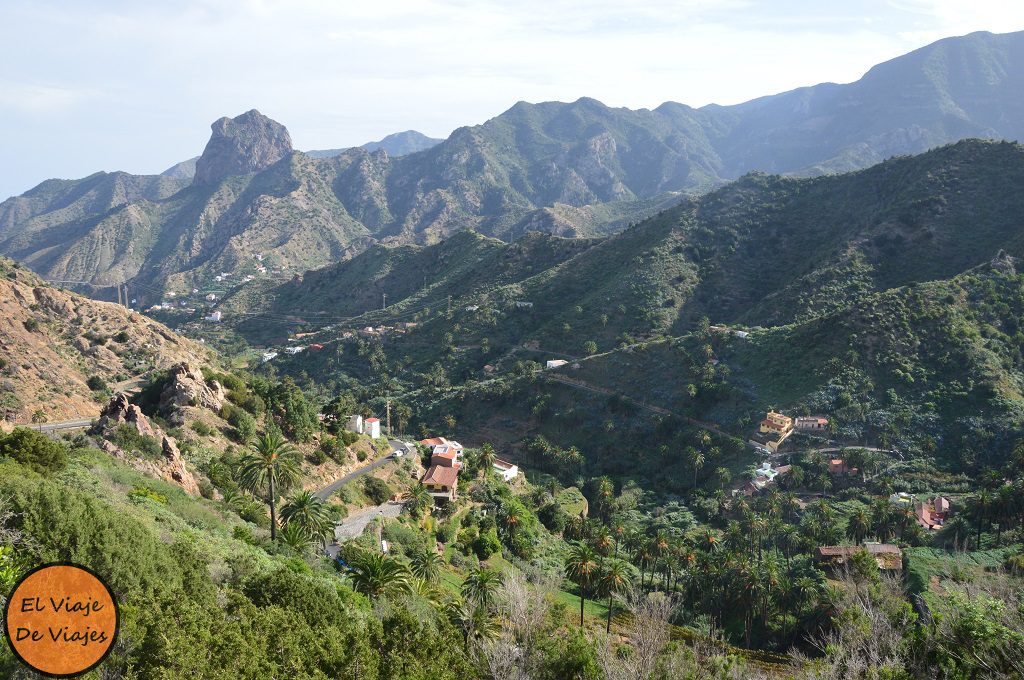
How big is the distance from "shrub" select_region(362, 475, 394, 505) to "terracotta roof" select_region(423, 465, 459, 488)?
11.3 ft

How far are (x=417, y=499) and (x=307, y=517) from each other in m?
13.0

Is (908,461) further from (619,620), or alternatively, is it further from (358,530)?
(358,530)

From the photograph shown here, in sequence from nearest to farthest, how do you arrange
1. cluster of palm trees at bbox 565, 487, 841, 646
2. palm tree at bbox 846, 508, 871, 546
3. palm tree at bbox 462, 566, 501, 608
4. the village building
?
1. palm tree at bbox 462, 566, 501, 608
2. cluster of palm trees at bbox 565, 487, 841, 646
3. palm tree at bbox 846, 508, 871, 546
4. the village building

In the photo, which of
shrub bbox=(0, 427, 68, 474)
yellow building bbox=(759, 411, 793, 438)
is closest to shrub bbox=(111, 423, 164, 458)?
shrub bbox=(0, 427, 68, 474)

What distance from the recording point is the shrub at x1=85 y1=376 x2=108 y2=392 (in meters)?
50.4

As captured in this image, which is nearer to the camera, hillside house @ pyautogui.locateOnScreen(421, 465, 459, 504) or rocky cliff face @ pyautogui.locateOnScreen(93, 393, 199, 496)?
rocky cliff face @ pyautogui.locateOnScreen(93, 393, 199, 496)

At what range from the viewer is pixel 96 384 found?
50.8 m

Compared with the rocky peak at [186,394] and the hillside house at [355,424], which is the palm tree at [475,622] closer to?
the rocky peak at [186,394]

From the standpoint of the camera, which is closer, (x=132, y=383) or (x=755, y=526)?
(x=755, y=526)

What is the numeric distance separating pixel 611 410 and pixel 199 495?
49.9 m

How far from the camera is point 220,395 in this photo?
4328 centimetres

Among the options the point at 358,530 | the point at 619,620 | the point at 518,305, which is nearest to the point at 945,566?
the point at 619,620

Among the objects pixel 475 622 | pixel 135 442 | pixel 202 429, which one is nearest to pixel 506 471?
pixel 202 429

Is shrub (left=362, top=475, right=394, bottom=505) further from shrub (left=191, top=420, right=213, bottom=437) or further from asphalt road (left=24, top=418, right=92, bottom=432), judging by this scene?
asphalt road (left=24, top=418, right=92, bottom=432)
